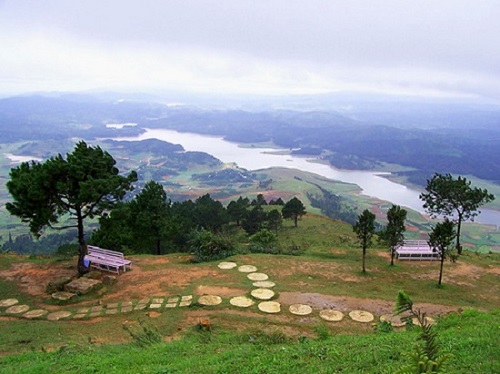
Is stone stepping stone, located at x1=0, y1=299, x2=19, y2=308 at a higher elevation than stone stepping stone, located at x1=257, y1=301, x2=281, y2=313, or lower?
lower

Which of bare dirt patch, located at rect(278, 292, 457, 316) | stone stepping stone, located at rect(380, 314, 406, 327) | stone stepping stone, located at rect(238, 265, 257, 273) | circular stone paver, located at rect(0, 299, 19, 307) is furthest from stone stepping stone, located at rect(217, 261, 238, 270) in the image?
circular stone paver, located at rect(0, 299, 19, 307)

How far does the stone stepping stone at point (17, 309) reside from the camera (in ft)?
46.4

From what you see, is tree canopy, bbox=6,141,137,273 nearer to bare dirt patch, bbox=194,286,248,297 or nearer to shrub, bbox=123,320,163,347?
bare dirt patch, bbox=194,286,248,297

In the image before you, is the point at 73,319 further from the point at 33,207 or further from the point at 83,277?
the point at 33,207

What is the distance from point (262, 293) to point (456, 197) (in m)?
17.8

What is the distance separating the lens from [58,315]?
44.9 feet

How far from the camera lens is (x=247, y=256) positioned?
2005cm

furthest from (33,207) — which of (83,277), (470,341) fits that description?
(470,341)

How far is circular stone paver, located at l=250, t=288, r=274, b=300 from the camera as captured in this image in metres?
14.6

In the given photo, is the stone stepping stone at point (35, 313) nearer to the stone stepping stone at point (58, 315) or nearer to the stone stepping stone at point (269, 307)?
the stone stepping stone at point (58, 315)

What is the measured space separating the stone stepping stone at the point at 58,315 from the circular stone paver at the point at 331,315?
9.25 m

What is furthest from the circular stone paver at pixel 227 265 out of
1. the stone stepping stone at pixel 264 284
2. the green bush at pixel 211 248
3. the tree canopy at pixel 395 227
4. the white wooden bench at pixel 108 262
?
the tree canopy at pixel 395 227

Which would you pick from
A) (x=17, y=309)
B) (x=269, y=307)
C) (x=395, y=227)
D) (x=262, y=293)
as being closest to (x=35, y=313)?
(x=17, y=309)

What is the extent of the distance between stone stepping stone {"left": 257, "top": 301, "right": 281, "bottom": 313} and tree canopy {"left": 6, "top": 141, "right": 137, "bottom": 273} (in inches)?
325
